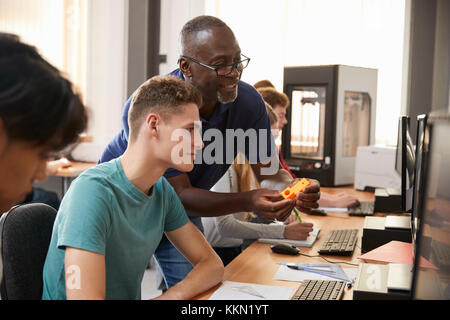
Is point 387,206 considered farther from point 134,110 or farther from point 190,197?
point 134,110

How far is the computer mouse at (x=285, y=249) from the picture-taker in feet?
5.70

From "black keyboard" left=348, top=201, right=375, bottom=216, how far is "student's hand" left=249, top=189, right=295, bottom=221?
956 millimetres

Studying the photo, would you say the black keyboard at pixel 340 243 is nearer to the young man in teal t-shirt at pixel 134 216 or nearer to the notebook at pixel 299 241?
the notebook at pixel 299 241

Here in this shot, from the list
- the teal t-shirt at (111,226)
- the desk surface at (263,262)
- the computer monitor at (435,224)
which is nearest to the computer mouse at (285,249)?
the desk surface at (263,262)

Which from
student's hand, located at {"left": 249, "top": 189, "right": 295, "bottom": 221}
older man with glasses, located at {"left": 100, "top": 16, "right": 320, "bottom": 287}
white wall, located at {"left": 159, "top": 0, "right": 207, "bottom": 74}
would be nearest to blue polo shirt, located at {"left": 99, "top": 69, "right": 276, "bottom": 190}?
older man with glasses, located at {"left": 100, "top": 16, "right": 320, "bottom": 287}

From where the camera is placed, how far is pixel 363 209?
8.40 feet

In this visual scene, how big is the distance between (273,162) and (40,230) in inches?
44.0

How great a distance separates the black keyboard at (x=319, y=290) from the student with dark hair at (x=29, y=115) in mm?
756

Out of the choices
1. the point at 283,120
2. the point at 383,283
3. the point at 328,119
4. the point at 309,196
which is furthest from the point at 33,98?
the point at 328,119

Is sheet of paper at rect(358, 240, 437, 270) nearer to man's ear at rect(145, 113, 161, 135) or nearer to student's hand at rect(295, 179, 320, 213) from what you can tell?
student's hand at rect(295, 179, 320, 213)

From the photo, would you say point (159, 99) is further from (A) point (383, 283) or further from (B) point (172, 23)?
(B) point (172, 23)

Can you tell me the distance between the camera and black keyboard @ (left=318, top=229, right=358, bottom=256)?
1.74m

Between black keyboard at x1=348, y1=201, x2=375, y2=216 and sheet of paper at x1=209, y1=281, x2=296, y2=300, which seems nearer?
sheet of paper at x1=209, y1=281, x2=296, y2=300

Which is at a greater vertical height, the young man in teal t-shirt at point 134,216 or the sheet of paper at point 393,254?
the young man in teal t-shirt at point 134,216
